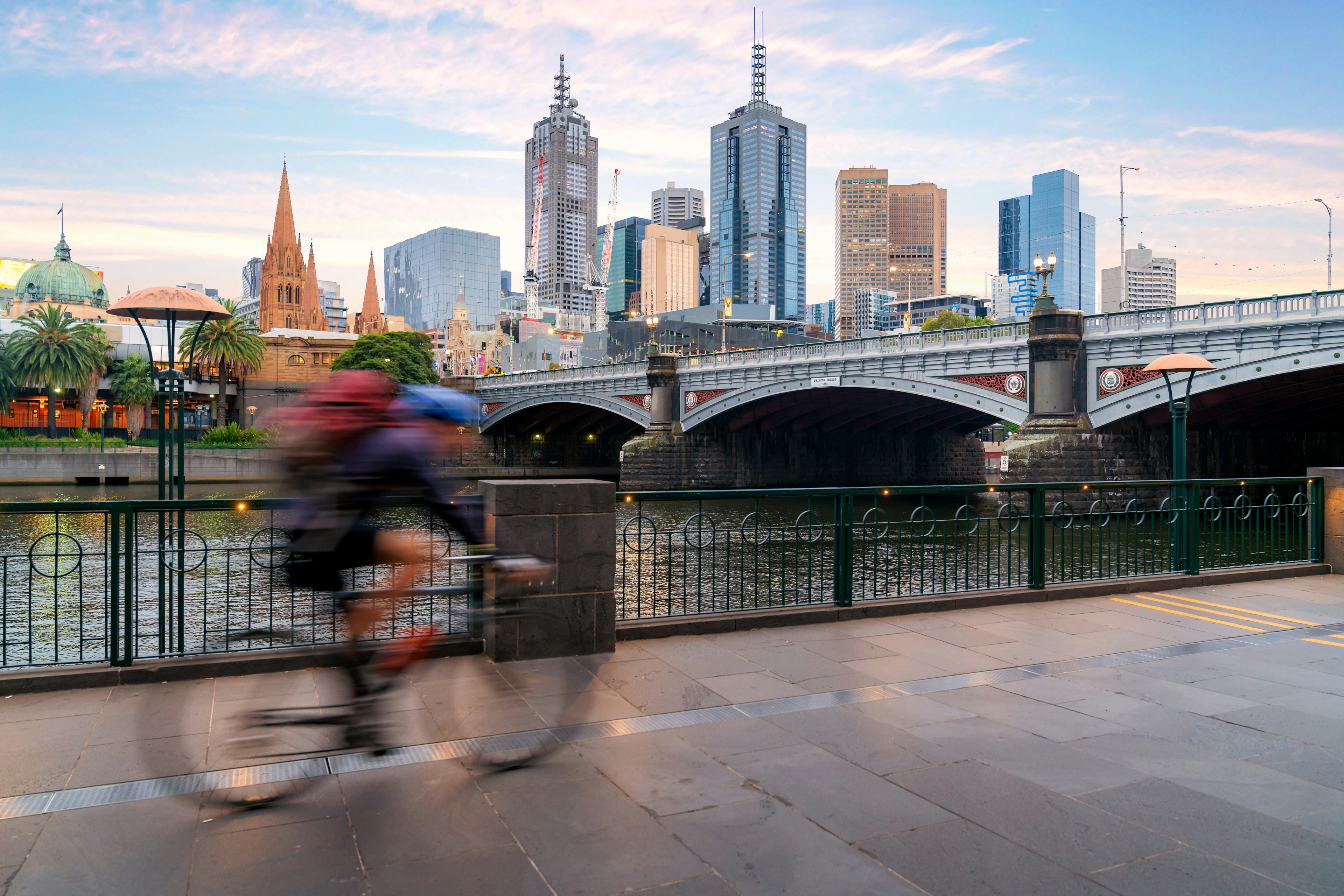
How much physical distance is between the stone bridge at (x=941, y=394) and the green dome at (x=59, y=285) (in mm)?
71859

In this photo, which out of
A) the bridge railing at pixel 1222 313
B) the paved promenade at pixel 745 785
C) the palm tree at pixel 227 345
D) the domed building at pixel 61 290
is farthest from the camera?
the domed building at pixel 61 290

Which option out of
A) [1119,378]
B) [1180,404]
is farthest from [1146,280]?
[1180,404]

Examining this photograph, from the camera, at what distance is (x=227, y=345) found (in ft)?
232

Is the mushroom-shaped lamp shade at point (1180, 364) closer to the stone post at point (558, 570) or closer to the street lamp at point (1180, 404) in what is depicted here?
the street lamp at point (1180, 404)

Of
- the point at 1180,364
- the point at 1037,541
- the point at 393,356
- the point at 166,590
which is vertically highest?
the point at 393,356

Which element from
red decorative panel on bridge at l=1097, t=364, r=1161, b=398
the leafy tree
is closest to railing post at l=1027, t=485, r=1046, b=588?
red decorative panel on bridge at l=1097, t=364, r=1161, b=398

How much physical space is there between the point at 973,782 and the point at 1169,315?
2939cm

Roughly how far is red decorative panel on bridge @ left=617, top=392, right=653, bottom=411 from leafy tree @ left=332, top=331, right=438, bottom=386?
2620cm

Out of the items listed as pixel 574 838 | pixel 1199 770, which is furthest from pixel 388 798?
pixel 1199 770

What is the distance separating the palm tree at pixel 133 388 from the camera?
6938 cm

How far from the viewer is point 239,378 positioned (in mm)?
80500

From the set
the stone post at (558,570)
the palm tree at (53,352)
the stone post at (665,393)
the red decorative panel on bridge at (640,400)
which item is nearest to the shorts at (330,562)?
the stone post at (558,570)

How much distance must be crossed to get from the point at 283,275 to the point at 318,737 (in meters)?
120

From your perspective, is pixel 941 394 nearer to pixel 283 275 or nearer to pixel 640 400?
pixel 640 400
